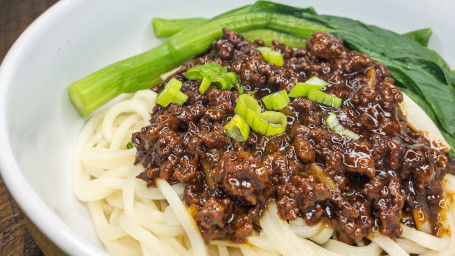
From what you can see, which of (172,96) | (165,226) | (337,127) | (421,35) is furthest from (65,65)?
(421,35)

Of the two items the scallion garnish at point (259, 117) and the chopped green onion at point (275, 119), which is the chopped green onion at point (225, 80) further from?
the chopped green onion at point (275, 119)

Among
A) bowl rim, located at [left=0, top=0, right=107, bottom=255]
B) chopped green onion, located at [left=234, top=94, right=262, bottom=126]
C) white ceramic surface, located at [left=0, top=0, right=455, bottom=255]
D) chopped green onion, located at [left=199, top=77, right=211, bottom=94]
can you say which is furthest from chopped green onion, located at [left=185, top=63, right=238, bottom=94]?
bowl rim, located at [left=0, top=0, right=107, bottom=255]

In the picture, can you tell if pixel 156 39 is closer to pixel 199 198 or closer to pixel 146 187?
pixel 146 187

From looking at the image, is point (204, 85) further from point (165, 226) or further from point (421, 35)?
point (421, 35)

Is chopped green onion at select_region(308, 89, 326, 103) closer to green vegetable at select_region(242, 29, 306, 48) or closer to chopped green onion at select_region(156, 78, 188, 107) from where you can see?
chopped green onion at select_region(156, 78, 188, 107)

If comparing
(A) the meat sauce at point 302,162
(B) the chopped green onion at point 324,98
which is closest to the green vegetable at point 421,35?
(A) the meat sauce at point 302,162
